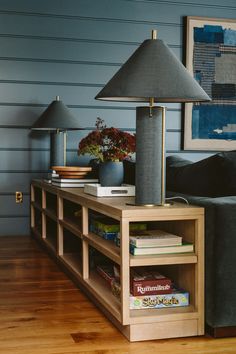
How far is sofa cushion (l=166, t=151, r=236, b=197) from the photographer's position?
2436 millimetres

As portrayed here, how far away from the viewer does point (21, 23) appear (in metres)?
5.17

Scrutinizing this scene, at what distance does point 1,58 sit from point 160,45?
288cm

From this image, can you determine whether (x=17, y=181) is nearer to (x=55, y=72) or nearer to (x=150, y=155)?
(x=55, y=72)

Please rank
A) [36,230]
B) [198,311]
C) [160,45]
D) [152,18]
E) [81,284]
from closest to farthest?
[198,311] < [160,45] < [81,284] < [36,230] < [152,18]

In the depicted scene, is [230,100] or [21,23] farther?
[230,100]

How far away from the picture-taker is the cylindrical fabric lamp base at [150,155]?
2.52m

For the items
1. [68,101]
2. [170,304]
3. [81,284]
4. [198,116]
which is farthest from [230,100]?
[170,304]

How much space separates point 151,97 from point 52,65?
2.94 m

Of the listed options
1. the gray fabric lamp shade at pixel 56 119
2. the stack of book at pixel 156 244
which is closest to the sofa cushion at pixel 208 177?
the stack of book at pixel 156 244

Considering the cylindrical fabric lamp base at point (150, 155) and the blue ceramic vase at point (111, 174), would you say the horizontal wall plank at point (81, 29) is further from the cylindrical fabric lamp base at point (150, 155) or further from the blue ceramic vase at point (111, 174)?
the cylindrical fabric lamp base at point (150, 155)

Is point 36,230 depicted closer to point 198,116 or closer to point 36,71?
point 36,71

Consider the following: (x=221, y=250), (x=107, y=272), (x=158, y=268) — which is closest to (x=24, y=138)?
(x=107, y=272)

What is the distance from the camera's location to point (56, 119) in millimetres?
4711

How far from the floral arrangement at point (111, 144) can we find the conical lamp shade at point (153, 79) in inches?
22.1
